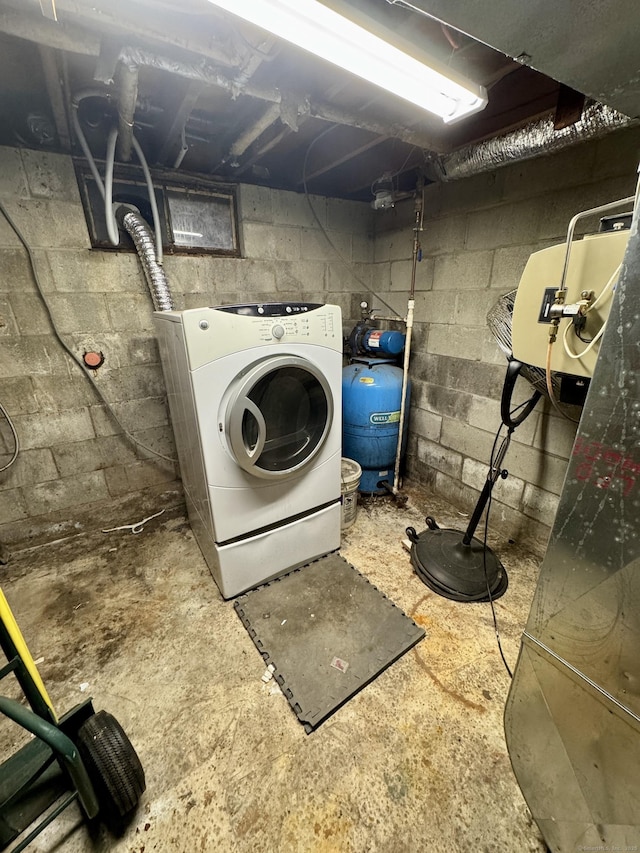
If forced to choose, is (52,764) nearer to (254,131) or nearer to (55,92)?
(55,92)

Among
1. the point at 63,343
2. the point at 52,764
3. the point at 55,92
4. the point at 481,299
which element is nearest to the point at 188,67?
the point at 55,92

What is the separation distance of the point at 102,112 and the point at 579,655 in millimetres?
2822

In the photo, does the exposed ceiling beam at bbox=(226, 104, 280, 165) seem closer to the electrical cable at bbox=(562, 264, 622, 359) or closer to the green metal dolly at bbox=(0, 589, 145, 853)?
the electrical cable at bbox=(562, 264, 622, 359)

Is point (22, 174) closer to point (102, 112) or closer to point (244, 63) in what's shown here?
point (102, 112)

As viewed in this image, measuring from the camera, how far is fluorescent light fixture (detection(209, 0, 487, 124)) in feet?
2.76

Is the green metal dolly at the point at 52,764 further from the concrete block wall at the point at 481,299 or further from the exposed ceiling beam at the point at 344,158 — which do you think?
the exposed ceiling beam at the point at 344,158

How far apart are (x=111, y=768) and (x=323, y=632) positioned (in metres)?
0.84

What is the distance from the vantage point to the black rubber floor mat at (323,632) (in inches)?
50.2

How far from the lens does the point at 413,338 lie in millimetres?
2508

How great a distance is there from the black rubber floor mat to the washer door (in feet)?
2.17

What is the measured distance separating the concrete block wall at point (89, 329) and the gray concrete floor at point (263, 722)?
1.63ft

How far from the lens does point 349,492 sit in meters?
2.11

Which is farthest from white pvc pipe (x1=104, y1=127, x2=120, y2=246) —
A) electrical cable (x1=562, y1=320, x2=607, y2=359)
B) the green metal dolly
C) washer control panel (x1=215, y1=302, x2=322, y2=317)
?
electrical cable (x1=562, y1=320, x2=607, y2=359)

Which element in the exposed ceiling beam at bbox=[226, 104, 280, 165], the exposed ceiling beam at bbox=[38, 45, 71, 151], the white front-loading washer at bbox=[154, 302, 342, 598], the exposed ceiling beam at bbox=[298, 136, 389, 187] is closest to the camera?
the exposed ceiling beam at bbox=[38, 45, 71, 151]
